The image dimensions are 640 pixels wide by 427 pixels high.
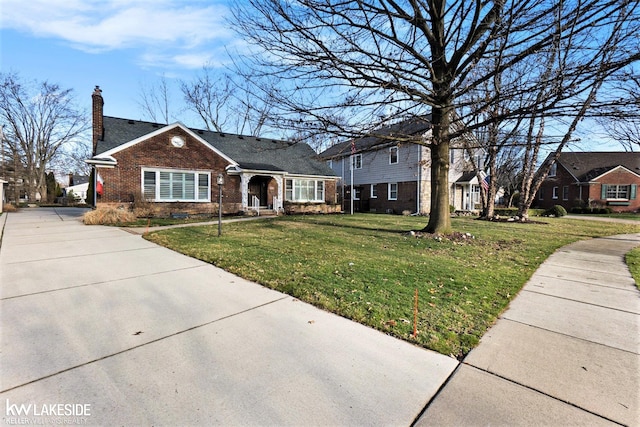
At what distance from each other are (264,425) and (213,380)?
65 cm

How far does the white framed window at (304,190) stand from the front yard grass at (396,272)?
39.1ft

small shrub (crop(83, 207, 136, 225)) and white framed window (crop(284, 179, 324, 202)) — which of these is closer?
small shrub (crop(83, 207, 136, 225))

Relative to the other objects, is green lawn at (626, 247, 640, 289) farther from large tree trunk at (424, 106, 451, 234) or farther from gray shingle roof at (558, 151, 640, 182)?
gray shingle roof at (558, 151, 640, 182)

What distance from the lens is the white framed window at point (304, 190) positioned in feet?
69.9

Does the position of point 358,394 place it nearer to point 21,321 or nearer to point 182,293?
point 182,293

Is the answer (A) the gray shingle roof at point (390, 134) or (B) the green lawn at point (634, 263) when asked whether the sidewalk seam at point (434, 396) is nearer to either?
(B) the green lawn at point (634, 263)

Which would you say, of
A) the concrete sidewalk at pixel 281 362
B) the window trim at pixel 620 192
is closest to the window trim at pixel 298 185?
the concrete sidewalk at pixel 281 362

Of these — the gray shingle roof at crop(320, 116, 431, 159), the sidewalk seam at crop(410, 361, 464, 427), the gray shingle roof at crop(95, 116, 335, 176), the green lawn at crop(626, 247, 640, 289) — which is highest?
the gray shingle roof at crop(95, 116, 335, 176)

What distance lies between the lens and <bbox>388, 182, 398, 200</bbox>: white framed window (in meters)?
24.6

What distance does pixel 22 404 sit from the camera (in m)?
2.07

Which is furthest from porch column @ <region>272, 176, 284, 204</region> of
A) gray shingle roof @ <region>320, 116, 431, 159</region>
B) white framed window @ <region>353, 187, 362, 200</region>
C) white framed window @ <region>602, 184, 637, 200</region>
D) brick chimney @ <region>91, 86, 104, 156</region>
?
white framed window @ <region>602, 184, 637, 200</region>

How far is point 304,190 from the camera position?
72.1 ft

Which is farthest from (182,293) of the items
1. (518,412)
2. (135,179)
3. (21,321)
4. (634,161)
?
(634,161)

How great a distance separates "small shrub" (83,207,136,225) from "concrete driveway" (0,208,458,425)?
8429 mm
